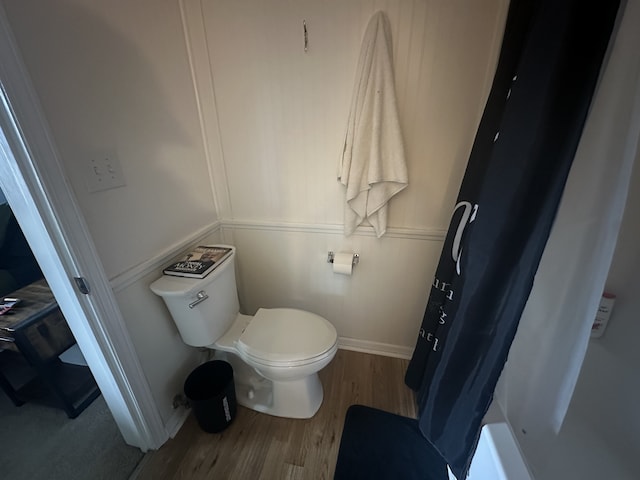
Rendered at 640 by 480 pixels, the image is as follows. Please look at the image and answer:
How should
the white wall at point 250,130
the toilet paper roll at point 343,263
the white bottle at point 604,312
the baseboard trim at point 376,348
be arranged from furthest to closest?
1. the baseboard trim at point 376,348
2. the toilet paper roll at point 343,263
3. the white bottle at point 604,312
4. the white wall at point 250,130

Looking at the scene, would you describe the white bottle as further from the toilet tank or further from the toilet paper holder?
the toilet tank

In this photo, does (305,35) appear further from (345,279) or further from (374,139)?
(345,279)

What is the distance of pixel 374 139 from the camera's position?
1178mm

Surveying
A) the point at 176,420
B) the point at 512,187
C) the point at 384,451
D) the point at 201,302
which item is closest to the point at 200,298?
the point at 201,302

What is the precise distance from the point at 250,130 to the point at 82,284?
990mm

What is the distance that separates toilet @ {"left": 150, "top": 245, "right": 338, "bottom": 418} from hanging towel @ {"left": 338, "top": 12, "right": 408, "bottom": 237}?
2.16ft

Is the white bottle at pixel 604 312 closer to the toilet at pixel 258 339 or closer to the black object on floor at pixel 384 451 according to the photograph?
the black object on floor at pixel 384 451

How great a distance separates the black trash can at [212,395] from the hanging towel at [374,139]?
3.54 feet

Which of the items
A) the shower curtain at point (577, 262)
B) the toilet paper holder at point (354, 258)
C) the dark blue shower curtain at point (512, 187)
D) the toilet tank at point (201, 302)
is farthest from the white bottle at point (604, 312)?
the toilet tank at point (201, 302)

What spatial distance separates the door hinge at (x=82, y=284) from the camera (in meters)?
0.83

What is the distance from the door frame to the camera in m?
0.66

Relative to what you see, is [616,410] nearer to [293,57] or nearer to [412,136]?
[412,136]

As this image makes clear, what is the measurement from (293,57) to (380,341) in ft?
5.58

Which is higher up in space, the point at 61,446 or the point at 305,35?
the point at 305,35
